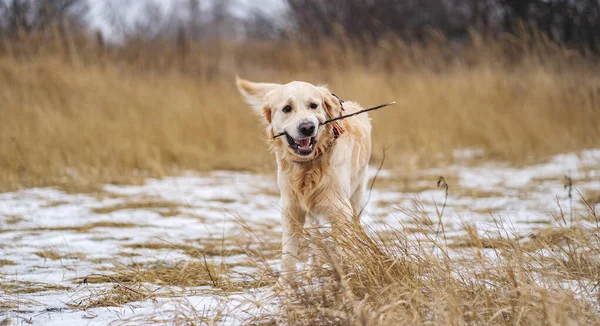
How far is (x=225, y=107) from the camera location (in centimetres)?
703

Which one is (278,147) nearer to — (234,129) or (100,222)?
(100,222)

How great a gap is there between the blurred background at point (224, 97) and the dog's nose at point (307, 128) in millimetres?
2977

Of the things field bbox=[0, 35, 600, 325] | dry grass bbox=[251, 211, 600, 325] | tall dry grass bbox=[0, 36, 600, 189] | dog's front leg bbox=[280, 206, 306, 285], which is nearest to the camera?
dry grass bbox=[251, 211, 600, 325]

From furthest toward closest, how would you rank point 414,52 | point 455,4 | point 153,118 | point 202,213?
point 455,4
point 414,52
point 153,118
point 202,213

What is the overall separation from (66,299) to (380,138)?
5.08m

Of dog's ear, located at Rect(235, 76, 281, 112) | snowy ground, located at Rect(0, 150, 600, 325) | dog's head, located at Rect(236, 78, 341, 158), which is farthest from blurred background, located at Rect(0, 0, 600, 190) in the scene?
dog's head, located at Rect(236, 78, 341, 158)

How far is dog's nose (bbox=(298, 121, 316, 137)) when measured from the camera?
8.55ft

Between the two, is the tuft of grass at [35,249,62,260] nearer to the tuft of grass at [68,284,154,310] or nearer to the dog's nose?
the tuft of grass at [68,284,154,310]

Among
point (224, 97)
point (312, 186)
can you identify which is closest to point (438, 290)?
point (312, 186)

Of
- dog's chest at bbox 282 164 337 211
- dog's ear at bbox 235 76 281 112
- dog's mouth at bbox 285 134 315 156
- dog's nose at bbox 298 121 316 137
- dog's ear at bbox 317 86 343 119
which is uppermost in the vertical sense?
dog's ear at bbox 235 76 281 112

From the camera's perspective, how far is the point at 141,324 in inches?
75.0

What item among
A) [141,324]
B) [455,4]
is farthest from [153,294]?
[455,4]

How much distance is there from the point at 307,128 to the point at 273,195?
2.31 meters

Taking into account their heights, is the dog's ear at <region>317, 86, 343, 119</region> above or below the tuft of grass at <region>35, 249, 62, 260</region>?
above
